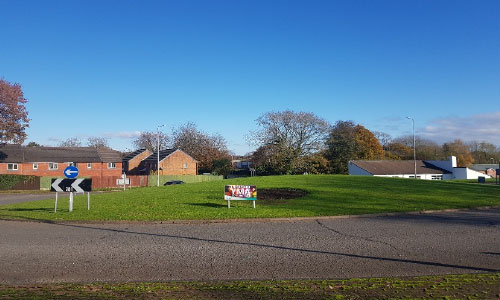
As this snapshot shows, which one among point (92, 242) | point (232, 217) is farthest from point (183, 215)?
point (92, 242)

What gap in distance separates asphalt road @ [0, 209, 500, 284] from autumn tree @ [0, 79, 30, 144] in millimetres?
39737

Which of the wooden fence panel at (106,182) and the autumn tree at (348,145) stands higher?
the autumn tree at (348,145)

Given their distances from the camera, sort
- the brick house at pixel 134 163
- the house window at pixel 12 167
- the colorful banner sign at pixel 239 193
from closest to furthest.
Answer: the colorful banner sign at pixel 239 193, the house window at pixel 12 167, the brick house at pixel 134 163

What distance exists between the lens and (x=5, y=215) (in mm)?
Result: 15820

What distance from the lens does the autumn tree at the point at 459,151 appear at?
308ft

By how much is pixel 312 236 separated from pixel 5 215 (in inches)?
503

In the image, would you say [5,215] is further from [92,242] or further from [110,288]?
[110,288]

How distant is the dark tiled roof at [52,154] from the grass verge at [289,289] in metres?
57.4

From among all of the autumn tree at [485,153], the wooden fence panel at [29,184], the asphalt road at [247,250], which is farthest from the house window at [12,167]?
the autumn tree at [485,153]

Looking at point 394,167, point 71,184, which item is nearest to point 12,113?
point 71,184

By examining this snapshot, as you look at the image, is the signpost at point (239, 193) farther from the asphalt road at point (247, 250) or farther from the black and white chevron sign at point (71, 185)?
the black and white chevron sign at point (71, 185)

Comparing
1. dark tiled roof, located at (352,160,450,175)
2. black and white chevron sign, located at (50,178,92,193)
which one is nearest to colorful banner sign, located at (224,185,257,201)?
black and white chevron sign, located at (50,178,92,193)

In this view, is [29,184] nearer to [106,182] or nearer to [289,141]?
[106,182]

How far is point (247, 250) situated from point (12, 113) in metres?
47.9
